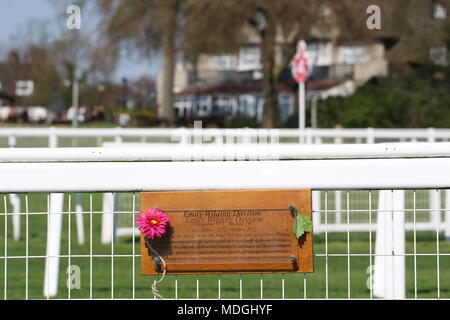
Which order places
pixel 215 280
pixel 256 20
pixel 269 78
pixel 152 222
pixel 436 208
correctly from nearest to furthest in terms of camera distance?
pixel 152 222 < pixel 436 208 < pixel 215 280 < pixel 256 20 < pixel 269 78

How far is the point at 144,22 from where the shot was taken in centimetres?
4547

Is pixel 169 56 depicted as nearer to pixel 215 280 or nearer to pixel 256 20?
pixel 256 20

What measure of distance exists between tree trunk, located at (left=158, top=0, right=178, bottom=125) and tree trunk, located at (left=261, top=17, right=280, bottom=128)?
392 centimetres

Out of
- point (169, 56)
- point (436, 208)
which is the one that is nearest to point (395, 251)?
point (436, 208)

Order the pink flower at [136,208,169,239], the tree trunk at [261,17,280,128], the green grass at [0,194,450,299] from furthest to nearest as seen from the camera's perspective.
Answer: the tree trunk at [261,17,280,128]
the green grass at [0,194,450,299]
the pink flower at [136,208,169,239]

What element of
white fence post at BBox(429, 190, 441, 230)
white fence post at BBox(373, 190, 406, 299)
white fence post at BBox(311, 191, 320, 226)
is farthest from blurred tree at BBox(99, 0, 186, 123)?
white fence post at BBox(373, 190, 406, 299)

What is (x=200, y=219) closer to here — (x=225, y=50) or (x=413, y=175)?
(x=413, y=175)

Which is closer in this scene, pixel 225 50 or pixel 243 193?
pixel 243 193

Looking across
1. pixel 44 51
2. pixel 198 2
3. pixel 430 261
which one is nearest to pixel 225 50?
pixel 198 2

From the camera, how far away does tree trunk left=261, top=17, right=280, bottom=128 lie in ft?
142

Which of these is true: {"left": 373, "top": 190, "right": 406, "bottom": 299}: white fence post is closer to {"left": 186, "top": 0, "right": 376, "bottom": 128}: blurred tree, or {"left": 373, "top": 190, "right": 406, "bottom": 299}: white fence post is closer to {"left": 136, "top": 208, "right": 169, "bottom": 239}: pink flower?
{"left": 136, "top": 208, "right": 169, "bottom": 239}: pink flower

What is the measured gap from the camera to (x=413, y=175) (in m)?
3.59

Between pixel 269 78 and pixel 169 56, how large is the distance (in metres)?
5.92
